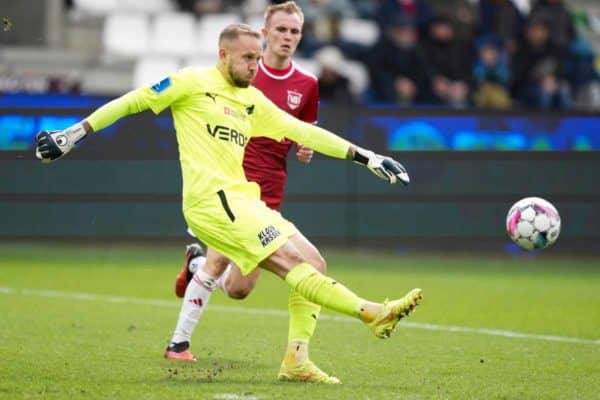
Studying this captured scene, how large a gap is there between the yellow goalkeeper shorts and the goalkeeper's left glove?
0.53 meters

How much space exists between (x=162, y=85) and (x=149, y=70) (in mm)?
11589

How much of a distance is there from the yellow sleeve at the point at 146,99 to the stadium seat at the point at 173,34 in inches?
492

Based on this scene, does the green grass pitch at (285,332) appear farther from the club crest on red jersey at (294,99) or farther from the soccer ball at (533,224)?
the club crest on red jersey at (294,99)

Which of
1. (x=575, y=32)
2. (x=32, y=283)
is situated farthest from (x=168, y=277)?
(x=575, y=32)

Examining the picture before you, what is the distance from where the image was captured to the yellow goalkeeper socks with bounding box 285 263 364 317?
6.62 meters

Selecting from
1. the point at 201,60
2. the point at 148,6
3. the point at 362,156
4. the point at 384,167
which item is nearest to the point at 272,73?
the point at 362,156

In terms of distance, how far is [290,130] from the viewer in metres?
7.14

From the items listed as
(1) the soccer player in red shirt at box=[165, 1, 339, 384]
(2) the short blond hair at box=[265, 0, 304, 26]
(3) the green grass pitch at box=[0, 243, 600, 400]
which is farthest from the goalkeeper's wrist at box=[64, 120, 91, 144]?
(2) the short blond hair at box=[265, 0, 304, 26]

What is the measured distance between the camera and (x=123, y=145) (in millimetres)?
15945

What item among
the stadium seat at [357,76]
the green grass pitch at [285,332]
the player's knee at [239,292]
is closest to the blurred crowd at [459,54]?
the stadium seat at [357,76]

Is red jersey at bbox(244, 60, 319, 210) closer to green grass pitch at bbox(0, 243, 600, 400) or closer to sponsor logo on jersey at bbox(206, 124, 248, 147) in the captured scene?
green grass pitch at bbox(0, 243, 600, 400)

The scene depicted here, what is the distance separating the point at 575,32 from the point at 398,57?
348 cm

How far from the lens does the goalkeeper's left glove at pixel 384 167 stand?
673 centimetres

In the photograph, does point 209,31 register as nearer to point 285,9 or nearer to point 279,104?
point 279,104
